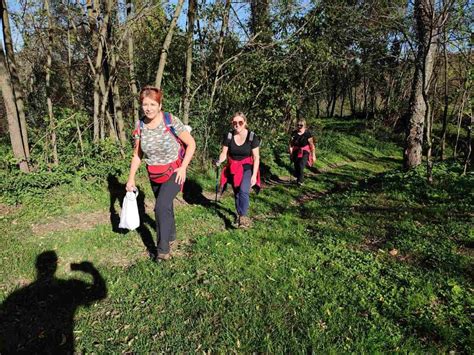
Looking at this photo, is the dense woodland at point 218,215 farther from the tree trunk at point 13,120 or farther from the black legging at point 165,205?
the black legging at point 165,205

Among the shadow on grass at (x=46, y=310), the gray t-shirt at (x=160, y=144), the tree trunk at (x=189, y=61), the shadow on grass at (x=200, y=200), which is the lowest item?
the shadow on grass at (x=46, y=310)

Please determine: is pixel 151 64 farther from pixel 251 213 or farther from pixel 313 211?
pixel 313 211

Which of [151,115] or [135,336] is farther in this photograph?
[151,115]

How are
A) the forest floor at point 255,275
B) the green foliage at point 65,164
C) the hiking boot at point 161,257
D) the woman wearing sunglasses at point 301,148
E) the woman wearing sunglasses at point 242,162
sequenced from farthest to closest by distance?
the woman wearing sunglasses at point 301,148, the green foliage at point 65,164, the woman wearing sunglasses at point 242,162, the hiking boot at point 161,257, the forest floor at point 255,275

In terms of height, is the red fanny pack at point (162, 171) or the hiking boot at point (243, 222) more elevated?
the red fanny pack at point (162, 171)

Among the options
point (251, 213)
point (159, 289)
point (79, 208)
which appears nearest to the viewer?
point (159, 289)

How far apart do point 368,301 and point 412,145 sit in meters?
6.80

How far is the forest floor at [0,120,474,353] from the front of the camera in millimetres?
3180

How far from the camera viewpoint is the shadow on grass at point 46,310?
3.23 m

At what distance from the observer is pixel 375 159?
1568 cm

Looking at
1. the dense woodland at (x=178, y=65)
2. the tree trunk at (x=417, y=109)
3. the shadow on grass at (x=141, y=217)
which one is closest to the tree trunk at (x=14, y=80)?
the dense woodland at (x=178, y=65)

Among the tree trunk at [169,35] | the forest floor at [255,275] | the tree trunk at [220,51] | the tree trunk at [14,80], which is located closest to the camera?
the forest floor at [255,275]

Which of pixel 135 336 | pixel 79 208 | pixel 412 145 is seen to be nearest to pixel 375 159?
pixel 412 145

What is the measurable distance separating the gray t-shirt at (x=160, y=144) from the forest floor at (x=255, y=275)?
4.54 feet
